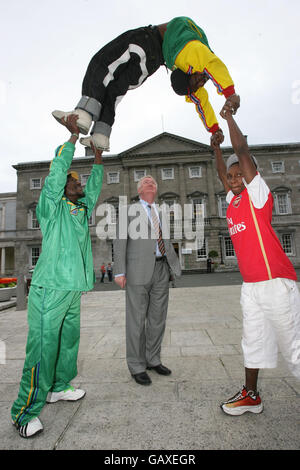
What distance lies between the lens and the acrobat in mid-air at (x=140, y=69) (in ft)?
7.18

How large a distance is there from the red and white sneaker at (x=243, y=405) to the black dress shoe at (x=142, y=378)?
857 mm

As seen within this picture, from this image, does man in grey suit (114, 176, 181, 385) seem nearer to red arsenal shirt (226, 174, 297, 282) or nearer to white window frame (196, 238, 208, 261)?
red arsenal shirt (226, 174, 297, 282)

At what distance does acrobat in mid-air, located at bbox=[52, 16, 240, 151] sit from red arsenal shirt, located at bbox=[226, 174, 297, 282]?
34.5 inches

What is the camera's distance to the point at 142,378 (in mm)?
2660

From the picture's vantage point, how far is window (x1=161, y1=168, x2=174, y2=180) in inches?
1179

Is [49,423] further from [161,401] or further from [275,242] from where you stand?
[275,242]

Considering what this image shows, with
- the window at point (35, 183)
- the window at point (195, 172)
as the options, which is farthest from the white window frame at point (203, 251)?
the window at point (35, 183)

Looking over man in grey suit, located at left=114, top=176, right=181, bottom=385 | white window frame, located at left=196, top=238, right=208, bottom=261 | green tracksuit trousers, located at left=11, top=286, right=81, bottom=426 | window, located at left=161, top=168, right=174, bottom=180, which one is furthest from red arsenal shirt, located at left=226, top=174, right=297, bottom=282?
window, located at left=161, top=168, right=174, bottom=180

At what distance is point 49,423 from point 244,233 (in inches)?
82.1

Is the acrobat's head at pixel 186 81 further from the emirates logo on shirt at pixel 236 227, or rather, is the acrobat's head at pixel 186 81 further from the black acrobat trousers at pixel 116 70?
the emirates logo on shirt at pixel 236 227

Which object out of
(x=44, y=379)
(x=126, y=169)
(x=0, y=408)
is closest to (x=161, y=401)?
(x=44, y=379)

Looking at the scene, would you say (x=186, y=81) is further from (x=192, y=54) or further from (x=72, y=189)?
(x=72, y=189)

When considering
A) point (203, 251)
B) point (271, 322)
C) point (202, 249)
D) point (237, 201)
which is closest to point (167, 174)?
point (202, 249)
